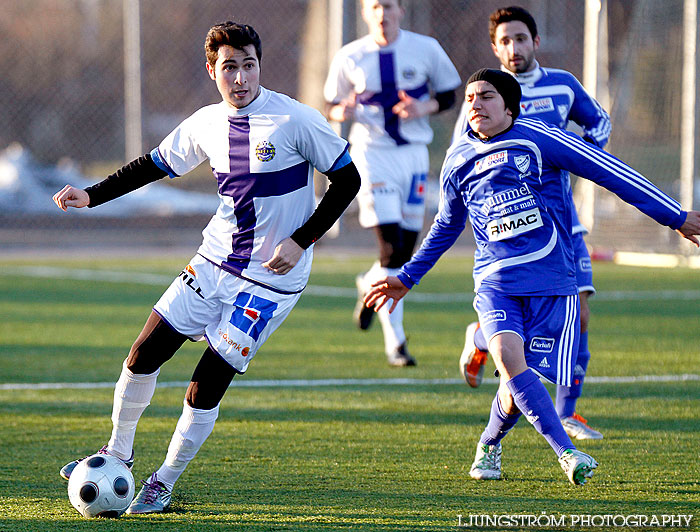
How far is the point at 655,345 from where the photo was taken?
8070 millimetres

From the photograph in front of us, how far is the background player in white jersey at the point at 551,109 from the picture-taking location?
17.4 ft

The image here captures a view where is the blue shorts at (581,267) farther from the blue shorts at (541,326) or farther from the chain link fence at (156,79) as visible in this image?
the chain link fence at (156,79)

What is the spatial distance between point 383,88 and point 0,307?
15.6 ft

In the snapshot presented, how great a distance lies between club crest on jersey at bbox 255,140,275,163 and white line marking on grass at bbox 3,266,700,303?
6.65 meters

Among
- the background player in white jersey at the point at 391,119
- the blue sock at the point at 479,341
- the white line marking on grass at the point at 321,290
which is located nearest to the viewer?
the blue sock at the point at 479,341

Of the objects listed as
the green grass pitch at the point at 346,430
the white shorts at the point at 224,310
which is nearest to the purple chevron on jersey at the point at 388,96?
the green grass pitch at the point at 346,430

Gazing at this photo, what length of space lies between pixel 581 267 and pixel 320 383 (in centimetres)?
205

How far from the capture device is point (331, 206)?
4.19 meters

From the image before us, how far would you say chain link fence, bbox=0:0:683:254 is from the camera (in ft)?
55.3

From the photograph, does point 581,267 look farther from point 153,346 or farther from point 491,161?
point 153,346

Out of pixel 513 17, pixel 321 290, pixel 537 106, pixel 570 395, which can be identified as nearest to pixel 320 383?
pixel 570 395

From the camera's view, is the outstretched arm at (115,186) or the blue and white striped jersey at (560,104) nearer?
the outstretched arm at (115,186)

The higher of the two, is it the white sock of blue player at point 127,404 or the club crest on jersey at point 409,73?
the club crest on jersey at point 409,73

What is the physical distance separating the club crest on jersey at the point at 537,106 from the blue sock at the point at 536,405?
1726 mm
